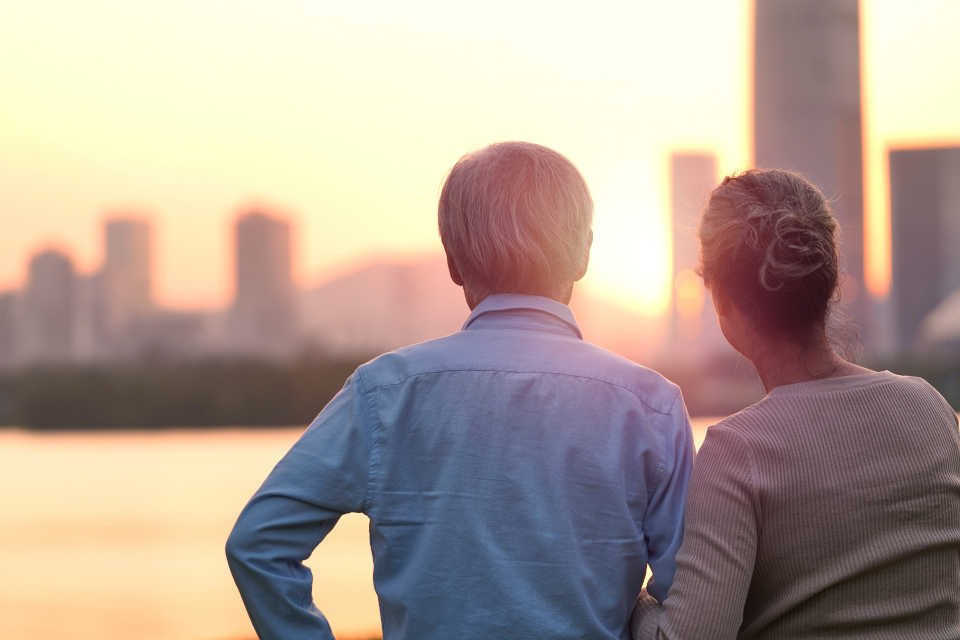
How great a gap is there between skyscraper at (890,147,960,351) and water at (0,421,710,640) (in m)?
89.1

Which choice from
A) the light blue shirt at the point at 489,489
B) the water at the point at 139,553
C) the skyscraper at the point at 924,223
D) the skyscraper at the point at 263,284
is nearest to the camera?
the light blue shirt at the point at 489,489

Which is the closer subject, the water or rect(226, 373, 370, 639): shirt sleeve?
rect(226, 373, 370, 639): shirt sleeve

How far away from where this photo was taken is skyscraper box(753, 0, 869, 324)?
39.2m

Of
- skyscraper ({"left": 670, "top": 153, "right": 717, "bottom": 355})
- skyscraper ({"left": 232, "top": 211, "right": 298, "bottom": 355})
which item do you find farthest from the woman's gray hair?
skyscraper ({"left": 232, "top": 211, "right": 298, "bottom": 355})

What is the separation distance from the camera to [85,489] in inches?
491

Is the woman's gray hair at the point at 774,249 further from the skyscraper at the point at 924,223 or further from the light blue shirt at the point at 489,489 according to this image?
the skyscraper at the point at 924,223

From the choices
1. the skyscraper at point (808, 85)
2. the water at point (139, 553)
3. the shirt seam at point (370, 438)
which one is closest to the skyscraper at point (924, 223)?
the skyscraper at point (808, 85)

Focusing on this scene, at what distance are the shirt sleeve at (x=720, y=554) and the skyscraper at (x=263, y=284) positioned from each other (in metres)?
58.6

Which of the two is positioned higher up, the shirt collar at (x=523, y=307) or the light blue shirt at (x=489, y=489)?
the shirt collar at (x=523, y=307)

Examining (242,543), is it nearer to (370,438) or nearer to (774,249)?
(370,438)

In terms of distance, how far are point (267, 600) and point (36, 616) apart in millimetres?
4929

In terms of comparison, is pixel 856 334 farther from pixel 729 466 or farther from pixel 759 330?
pixel 729 466

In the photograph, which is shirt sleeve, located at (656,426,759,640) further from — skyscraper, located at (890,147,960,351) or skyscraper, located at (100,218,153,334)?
skyscraper, located at (890,147,960,351)

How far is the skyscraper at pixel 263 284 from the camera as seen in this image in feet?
220
